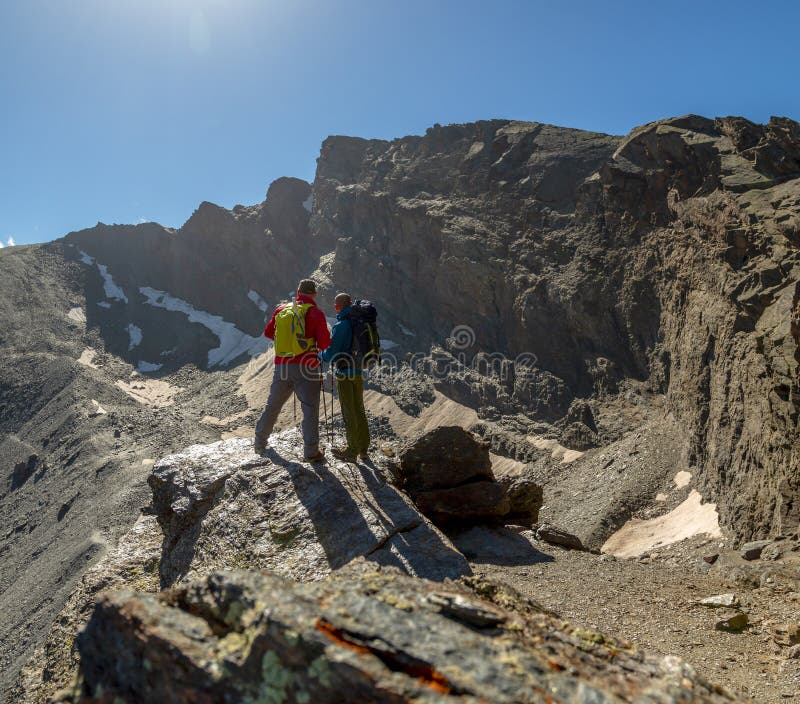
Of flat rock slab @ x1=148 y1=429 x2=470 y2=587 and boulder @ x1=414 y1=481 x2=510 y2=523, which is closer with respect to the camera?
flat rock slab @ x1=148 y1=429 x2=470 y2=587

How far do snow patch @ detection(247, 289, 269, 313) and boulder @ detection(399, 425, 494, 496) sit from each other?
77.2 metres

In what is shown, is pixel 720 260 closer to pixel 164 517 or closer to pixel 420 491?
pixel 420 491

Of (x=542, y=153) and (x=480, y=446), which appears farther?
(x=542, y=153)

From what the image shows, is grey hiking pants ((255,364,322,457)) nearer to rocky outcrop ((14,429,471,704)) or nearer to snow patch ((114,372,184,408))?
rocky outcrop ((14,429,471,704))

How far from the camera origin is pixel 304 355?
8.97m

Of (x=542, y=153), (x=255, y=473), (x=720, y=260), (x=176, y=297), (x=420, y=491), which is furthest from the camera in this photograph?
(x=176, y=297)

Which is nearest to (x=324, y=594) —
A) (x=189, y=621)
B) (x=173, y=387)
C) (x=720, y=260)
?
(x=189, y=621)

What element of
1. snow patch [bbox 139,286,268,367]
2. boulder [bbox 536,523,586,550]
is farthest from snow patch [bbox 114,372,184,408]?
boulder [bbox 536,523,586,550]

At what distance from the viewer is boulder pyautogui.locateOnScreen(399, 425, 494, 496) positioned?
13.0m

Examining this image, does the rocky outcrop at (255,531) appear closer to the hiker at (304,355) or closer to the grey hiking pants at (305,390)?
the grey hiking pants at (305,390)

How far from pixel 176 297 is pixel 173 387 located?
2525 centimetres

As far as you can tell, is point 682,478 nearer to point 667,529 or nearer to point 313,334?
point 667,529

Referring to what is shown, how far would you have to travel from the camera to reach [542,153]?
57.8 meters

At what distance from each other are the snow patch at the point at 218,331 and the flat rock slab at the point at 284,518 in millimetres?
72366
